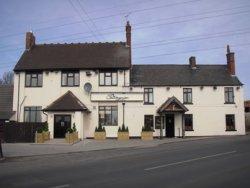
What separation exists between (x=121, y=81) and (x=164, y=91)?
4.93m

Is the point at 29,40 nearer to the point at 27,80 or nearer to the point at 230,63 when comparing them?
the point at 27,80

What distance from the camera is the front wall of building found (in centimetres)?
3700

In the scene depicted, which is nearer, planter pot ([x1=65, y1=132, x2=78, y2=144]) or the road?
the road

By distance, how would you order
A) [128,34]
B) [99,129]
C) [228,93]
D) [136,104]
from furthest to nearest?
[128,34]
[228,93]
[136,104]
[99,129]

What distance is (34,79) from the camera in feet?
124

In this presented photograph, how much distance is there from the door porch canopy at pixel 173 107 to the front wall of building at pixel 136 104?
4.95 ft

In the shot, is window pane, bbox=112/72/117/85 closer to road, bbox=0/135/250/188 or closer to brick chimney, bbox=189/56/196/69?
brick chimney, bbox=189/56/196/69

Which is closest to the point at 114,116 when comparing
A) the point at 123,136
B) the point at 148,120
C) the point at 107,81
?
the point at 123,136

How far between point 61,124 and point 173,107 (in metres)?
11.6

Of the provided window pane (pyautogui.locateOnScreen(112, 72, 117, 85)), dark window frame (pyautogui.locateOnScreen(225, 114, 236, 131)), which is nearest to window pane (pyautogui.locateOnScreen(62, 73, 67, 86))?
window pane (pyautogui.locateOnScreen(112, 72, 117, 85))

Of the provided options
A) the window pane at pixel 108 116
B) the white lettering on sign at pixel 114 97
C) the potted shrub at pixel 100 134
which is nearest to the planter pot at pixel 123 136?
the potted shrub at pixel 100 134

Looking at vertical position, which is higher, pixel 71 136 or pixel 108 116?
pixel 108 116

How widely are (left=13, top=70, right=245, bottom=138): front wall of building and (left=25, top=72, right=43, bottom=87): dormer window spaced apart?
42 cm

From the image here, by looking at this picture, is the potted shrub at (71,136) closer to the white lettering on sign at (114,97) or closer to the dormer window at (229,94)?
the white lettering on sign at (114,97)
